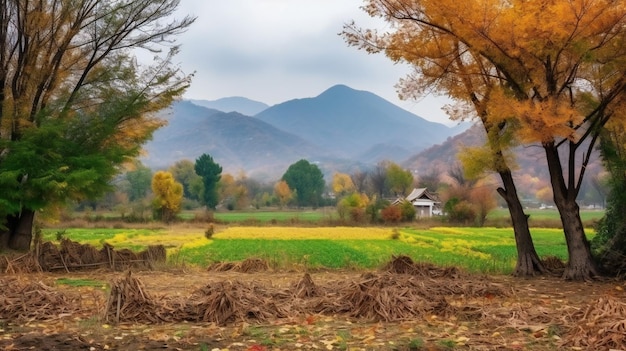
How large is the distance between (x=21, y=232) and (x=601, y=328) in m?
18.4

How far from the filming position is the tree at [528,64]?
536 inches

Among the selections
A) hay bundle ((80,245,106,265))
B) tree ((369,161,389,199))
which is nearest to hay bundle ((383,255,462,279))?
hay bundle ((80,245,106,265))

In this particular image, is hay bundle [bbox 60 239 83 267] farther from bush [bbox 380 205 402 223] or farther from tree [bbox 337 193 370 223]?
bush [bbox 380 205 402 223]

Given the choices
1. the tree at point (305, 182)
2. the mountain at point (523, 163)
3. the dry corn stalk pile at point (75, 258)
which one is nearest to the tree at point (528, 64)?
the mountain at point (523, 163)

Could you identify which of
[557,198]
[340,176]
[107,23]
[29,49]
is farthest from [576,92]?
[340,176]

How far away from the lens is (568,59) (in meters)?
15.0

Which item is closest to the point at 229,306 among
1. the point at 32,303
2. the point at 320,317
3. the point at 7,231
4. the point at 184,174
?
the point at 320,317

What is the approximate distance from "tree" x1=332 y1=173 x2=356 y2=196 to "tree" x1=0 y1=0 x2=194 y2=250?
331ft

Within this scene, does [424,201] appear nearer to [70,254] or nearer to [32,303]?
[70,254]

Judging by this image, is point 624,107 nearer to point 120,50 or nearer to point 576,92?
point 576,92

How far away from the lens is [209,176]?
288 ft

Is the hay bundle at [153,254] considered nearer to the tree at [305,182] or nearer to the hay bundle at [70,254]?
the hay bundle at [70,254]

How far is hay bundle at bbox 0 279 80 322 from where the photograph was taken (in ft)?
31.5

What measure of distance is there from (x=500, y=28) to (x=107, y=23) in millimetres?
13638
